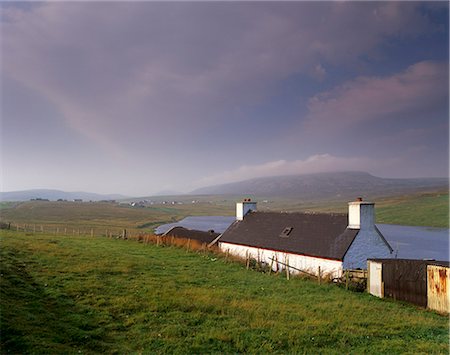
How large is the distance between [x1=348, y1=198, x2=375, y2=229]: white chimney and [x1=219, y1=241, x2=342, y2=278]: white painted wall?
12.2 ft

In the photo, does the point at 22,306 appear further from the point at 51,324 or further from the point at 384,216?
the point at 384,216

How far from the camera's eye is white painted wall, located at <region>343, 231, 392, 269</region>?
26.1 metres

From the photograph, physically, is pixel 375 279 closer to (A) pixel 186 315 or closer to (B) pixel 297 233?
(B) pixel 297 233

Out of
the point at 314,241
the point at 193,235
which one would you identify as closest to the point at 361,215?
the point at 314,241

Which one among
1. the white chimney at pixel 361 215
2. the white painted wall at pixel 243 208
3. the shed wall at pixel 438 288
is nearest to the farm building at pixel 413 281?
the shed wall at pixel 438 288

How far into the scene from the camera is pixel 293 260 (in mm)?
29750

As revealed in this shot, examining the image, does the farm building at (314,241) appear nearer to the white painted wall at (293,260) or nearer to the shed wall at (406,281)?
the white painted wall at (293,260)

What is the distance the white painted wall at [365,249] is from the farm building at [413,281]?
106 inches

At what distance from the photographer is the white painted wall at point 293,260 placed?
26319 mm

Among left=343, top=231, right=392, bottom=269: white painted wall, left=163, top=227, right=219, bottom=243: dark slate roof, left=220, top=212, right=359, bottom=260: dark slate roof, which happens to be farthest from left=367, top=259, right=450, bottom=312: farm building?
left=163, top=227, right=219, bottom=243: dark slate roof

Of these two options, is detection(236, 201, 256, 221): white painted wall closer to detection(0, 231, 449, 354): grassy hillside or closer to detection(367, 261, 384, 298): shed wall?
detection(0, 231, 449, 354): grassy hillside

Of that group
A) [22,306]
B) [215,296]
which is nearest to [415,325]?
[215,296]

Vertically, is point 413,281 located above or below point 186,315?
below

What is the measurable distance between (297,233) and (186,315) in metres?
19.6
